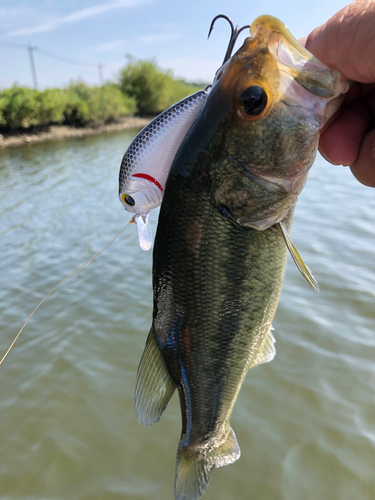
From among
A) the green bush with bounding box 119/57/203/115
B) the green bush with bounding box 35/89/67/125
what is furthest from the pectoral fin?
the green bush with bounding box 119/57/203/115

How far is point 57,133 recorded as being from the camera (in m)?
30.1

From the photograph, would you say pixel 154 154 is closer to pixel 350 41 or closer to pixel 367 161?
pixel 350 41

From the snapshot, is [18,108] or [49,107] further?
[49,107]

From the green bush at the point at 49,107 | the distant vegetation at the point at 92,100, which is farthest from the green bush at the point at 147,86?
the green bush at the point at 49,107

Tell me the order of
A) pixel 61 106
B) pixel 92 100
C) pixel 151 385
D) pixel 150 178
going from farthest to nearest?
pixel 92 100
pixel 61 106
pixel 151 385
pixel 150 178

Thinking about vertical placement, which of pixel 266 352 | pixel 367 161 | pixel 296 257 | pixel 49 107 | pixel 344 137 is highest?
pixel 344 137

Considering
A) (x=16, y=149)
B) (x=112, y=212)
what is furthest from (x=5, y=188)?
(x=16, y=149)

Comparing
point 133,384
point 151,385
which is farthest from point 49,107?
point 151,385

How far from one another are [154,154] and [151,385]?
118 centimetres

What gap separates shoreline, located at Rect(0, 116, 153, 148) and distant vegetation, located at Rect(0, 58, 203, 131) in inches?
29.1

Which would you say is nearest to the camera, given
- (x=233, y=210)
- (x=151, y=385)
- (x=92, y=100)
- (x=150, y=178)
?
(x=233, y=210)

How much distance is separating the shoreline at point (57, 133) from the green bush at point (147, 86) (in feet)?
36.9

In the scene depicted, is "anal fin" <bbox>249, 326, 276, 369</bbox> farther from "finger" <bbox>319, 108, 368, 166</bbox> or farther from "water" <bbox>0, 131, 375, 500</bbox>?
"water" <bbox>0, 131, 375, 500</bbox>

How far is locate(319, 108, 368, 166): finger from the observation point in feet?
6.94
